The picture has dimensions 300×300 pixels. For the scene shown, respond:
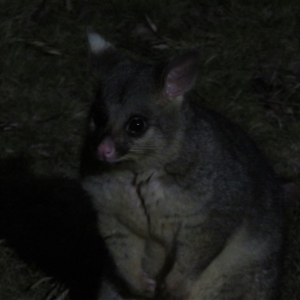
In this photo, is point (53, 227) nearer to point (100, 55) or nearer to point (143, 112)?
point (100, 55)

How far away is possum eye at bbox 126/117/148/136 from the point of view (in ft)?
14.9

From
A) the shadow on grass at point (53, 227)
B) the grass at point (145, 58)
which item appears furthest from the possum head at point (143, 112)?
the grass at point (145, 58)

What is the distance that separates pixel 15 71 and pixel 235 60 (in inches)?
62.0

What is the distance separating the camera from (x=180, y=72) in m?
4.66

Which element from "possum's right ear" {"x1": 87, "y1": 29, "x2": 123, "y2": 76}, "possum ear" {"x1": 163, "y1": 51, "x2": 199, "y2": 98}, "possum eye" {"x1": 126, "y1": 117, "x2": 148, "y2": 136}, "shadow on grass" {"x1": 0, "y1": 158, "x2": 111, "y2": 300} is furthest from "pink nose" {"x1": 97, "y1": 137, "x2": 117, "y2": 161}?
"shadow on grass" {"x1": 0, "y1": 158, "x2": 111, "y2": 300}

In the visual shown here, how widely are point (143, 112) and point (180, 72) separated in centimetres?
26

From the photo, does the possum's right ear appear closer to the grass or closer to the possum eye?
the possum eye

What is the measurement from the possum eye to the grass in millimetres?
1848

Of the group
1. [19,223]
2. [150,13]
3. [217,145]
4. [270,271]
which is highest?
[217,145]

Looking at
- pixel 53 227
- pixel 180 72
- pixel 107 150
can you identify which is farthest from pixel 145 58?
pixel 107 150

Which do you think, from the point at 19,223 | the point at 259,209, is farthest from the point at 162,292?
the point at 19,223

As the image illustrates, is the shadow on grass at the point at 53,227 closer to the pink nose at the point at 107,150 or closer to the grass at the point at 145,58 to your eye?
the grass at the point at 145,58

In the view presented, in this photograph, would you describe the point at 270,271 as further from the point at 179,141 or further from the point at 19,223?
the point at 19,223

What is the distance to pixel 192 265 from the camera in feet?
16.0
